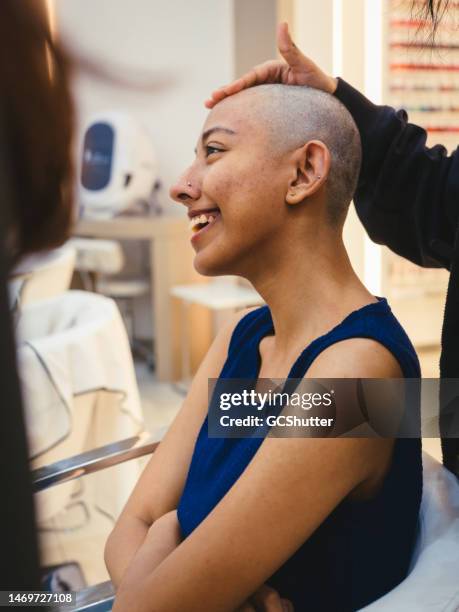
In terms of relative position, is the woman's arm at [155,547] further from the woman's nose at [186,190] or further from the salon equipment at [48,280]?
the salon equipment at [48,280]

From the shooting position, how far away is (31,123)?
0.23 meters

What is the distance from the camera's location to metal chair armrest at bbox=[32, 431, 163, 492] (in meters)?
1.30

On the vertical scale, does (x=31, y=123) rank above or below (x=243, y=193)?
above

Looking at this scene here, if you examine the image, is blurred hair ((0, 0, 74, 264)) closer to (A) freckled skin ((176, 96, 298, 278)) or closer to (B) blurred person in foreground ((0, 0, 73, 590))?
(B) blurred person in foreground ((0, 0, 73, 590))

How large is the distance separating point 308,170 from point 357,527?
0.46 metres

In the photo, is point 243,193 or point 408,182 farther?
point 408,182

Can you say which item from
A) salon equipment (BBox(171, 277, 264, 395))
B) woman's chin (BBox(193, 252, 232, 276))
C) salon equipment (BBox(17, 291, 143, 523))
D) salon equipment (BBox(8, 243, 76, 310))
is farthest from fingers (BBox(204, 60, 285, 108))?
salon equipment (BBox(171, 277, 264, 395))

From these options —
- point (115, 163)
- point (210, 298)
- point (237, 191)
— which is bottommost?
point (210, 298)

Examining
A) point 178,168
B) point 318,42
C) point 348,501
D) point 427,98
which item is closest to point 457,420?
point 348,501

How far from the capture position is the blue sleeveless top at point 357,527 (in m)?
0.89

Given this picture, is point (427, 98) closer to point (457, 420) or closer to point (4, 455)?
point (457, 420)

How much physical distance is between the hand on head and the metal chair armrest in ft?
2.16

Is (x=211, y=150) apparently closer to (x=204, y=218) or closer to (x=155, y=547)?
(x=204, y=218)

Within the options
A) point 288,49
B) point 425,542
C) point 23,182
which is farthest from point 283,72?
point 23,182
